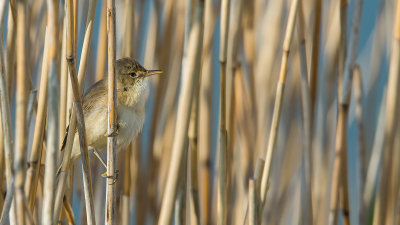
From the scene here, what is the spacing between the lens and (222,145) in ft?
4.60

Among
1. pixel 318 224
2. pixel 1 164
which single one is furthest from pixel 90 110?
pixel 318 224

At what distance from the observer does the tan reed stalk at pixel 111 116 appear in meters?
1.14

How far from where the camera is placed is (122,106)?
5.63 feet

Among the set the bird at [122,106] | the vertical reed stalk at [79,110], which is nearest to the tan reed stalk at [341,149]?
the bird at [122,106]

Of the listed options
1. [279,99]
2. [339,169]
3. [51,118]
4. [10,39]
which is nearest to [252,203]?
[279,99]

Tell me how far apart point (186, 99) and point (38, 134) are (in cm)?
38

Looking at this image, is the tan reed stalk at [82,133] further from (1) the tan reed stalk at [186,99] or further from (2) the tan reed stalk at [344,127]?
(2) the tan reed stalk at [344,127]

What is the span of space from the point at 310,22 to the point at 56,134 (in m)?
0.93

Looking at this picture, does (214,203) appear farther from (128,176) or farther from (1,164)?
(1,164)

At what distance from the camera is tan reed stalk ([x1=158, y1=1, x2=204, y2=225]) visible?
42.3 inches

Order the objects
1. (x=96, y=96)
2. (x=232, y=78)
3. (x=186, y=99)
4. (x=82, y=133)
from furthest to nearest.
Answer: (x=96, y=96) → (x=232, y=78) → (x=82, y=133) → (x=186, y=99)

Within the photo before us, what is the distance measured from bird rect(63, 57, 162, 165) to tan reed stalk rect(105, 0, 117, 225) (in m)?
0.40

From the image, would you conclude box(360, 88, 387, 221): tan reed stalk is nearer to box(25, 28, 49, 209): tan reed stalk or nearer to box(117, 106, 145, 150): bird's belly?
box(117, 106, 145, 150): bird's belly

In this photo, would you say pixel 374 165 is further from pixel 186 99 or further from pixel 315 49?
pixel 186 99
